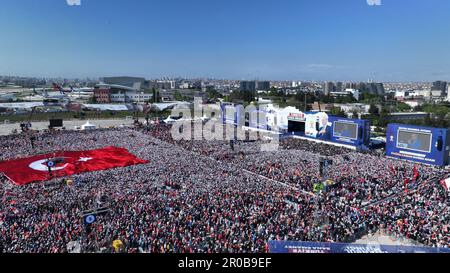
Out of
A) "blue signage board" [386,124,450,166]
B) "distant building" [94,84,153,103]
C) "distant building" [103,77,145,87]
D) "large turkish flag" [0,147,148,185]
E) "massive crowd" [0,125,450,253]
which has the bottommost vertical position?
"large turkish flag" [0,147,148,185]

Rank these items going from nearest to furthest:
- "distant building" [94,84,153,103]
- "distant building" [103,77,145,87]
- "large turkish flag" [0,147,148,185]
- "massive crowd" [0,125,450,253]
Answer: "massive crowd" [0,125,450,253] < "large turkish flag" [0,147,148,185] < "distant building" [94,84,153,103] < "distant building" [103,77,145,87]

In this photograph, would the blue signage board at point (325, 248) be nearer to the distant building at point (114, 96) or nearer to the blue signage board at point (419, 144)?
the blue signage board at point (419, 144)

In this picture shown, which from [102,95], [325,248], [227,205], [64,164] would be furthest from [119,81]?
[325,248]

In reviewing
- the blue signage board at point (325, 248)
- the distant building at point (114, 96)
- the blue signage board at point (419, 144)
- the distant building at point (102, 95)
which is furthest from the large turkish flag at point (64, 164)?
the distant building at point (114, 96)

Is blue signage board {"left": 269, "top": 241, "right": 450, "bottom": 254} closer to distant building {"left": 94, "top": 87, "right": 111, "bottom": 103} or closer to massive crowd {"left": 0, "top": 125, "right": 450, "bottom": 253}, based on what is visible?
massive crowd {"left": 0, "top": 125, "right": 450, "bottom": 253}

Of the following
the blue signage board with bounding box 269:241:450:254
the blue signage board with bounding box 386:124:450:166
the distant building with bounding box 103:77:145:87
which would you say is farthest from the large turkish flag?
the distant building with bounding box 103:77:145:87
